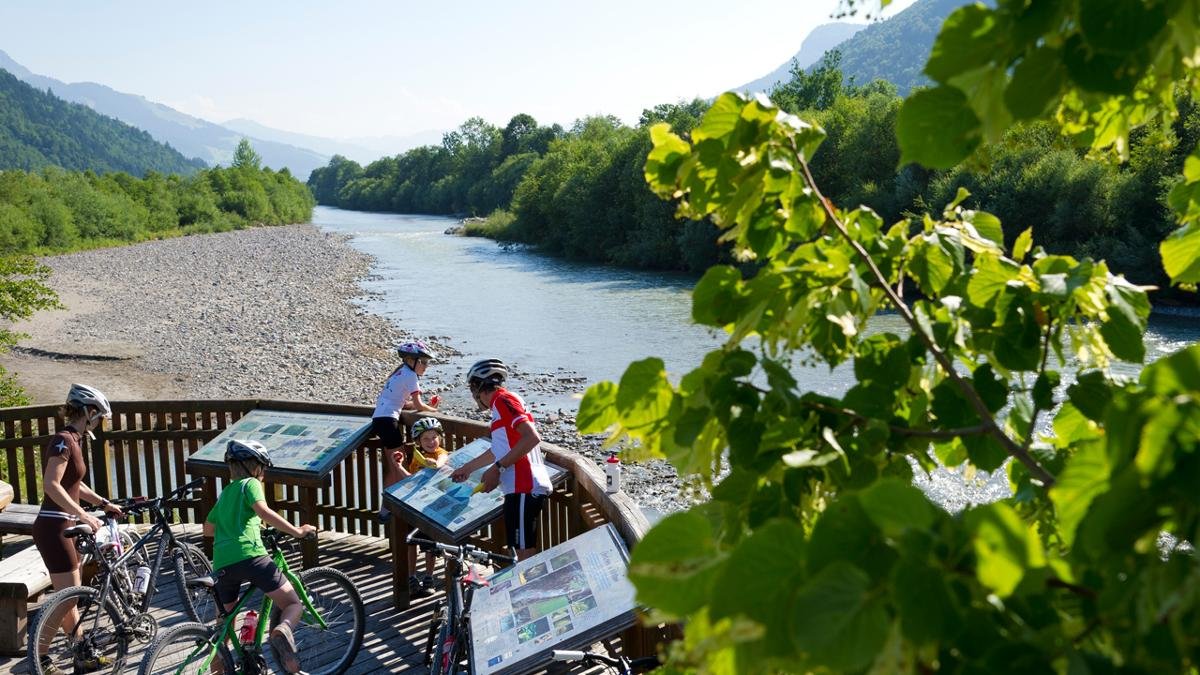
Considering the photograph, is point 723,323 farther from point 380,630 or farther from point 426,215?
point 426,215

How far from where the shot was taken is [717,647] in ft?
3.65

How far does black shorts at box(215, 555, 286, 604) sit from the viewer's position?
5.36 meters

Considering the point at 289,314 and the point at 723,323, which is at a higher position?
the point at 723,323

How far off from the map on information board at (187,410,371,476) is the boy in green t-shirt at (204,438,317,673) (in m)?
1.64

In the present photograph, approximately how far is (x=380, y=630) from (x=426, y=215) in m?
127

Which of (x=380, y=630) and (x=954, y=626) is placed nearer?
(x=954, y=626)

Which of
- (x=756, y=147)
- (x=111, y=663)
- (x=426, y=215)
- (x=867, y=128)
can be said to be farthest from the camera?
(x=426, y=215)

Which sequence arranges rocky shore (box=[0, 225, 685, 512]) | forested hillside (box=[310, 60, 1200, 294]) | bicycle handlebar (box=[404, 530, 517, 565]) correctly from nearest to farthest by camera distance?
bicycle handlebar (box=[404, 530, 517, 565]), rocky shore (box=[0, 225, 685, 512]), forested hillside (box=[310, 60, 1200, 294])

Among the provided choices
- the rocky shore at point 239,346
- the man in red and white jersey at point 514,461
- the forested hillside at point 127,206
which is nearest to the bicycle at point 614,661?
the man in red and white jersey at point 514,461

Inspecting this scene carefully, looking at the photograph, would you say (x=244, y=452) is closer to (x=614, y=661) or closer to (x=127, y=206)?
(x=614, y=661)

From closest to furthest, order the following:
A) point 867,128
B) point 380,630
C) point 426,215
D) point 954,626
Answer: point 954,626 → point 380,630 → point 867,128 → point 426,215

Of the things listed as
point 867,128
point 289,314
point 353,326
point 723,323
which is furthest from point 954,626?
point 867,128

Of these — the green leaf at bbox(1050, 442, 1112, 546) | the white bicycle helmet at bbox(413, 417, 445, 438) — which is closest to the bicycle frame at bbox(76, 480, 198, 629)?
the white bicycle helmet at bbox(413, 417, 445, 438)

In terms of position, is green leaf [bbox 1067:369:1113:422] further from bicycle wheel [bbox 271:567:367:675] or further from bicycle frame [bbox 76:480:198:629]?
bicycle frame [bbox 76:480:198:629]
